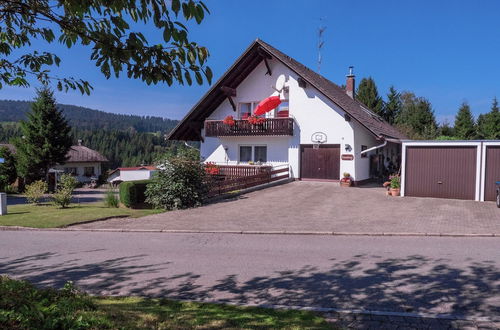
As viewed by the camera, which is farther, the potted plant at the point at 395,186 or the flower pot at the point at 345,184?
the flower pot at the point at 345,184

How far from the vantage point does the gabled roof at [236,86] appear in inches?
839

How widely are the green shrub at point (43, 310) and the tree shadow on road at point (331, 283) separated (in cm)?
176

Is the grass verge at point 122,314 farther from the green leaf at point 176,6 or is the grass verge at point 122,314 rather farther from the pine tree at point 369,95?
the pine tree at point 369,95

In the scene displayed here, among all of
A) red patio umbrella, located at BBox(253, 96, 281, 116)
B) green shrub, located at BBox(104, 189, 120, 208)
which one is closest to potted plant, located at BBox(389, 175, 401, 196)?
red patio umbrella, located at BBox(253, 96, 281, 116)

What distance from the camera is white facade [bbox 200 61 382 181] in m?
21.4

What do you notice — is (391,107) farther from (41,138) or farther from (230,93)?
(41,138)

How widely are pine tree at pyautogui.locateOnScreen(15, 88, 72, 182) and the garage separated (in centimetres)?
3211

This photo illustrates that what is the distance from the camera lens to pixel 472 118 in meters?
42.5

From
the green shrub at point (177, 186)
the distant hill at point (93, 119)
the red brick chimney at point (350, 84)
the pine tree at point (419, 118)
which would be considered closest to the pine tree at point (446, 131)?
the pine tree at point (419, 118)

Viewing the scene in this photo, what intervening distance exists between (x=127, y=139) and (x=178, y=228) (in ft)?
343

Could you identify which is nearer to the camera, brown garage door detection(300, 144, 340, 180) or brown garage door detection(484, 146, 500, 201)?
brown garage door detection(484, 146, 500, 201)

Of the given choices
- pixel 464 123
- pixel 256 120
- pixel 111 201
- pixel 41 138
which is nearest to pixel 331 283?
pixel 111 201

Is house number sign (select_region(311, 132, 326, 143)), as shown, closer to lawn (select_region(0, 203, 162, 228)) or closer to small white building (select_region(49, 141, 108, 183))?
lawn (select_region(0, 203, 162, 228))

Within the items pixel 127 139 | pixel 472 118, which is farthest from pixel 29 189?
pixel 127 139
